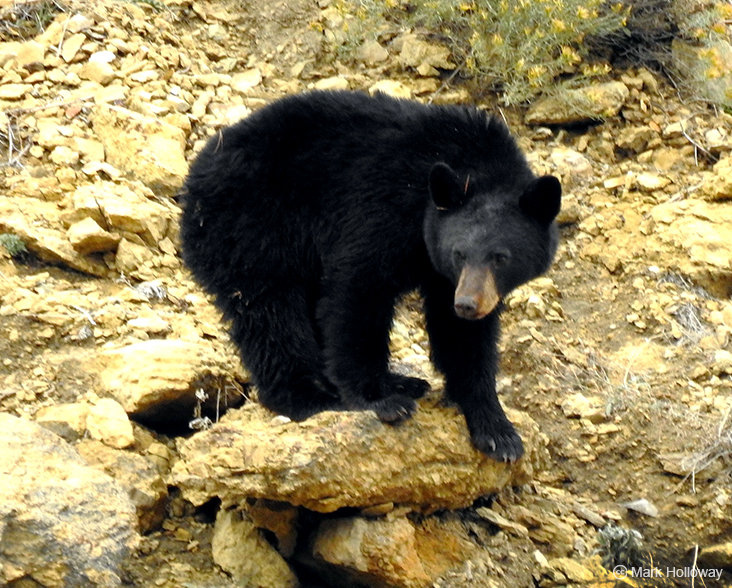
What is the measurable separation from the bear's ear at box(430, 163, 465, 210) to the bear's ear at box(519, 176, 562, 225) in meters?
0.34

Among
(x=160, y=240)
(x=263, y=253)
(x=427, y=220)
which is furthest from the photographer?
(x=160, y=240)

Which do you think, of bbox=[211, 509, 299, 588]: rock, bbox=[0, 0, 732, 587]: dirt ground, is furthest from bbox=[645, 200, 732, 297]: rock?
bbox=[211, 509, 299, 588]: rock

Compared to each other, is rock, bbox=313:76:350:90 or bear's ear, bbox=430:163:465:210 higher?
rock, bbox=313:76:350:90

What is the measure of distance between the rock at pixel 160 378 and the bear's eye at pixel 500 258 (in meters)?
1.82

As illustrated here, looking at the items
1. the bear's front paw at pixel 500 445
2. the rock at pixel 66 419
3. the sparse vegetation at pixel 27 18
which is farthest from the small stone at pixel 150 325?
the sparse vegetation at pixel 27 18

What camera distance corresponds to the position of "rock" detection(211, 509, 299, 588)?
4.65m

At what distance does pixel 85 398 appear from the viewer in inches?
214

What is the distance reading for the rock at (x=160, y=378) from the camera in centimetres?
534

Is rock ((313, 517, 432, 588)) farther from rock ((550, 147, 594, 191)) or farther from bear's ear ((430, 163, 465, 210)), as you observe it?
rock ((550, 147, 594, 191))

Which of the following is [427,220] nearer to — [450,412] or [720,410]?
[450,412]

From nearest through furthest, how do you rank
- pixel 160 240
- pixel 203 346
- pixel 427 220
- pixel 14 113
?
1. pixel 427 220
2. pixel 203 346
3. pixel 160 240
4. pixel 14 113

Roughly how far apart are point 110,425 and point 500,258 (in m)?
2.24

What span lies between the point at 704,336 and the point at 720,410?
830mm

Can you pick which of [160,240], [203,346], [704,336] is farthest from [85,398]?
[704,336]
